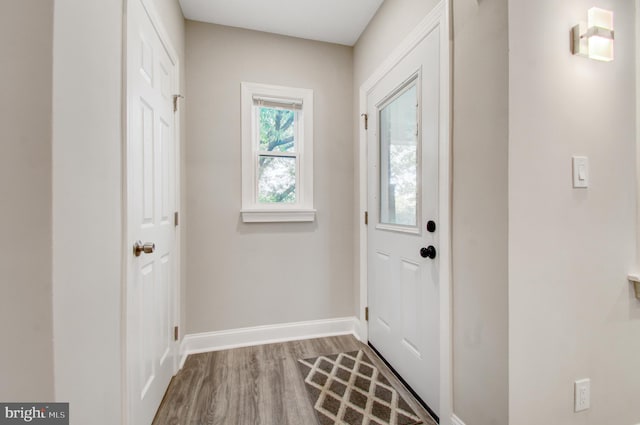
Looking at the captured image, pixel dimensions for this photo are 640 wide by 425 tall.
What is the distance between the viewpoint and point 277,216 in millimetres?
2357

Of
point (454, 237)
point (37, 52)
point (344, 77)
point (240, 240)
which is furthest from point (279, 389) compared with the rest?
Answer: point (344, 77)

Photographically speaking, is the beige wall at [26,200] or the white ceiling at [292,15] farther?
the white ceiling at [292,15]

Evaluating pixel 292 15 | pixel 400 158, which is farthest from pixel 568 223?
pixel 292 15

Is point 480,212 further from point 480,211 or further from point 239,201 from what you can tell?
point 239,201

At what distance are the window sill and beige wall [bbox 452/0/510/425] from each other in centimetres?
132

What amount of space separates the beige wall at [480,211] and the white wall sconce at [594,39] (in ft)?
1.19

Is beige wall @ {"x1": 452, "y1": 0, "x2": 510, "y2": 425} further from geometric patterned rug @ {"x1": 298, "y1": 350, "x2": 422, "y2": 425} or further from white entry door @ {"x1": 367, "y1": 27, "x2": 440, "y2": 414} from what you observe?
geometric patterned rug @ {"x1": 298, "y1": 350, "x2": 422, "y2": 425}

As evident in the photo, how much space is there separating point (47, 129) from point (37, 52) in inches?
7.2

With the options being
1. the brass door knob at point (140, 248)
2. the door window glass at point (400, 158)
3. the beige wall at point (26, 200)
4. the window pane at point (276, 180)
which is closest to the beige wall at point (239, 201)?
the window pane at point (276, 180)

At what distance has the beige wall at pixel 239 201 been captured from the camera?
221 cm

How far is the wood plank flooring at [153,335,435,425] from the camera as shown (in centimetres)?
151

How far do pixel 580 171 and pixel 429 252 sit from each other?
27.8 inches

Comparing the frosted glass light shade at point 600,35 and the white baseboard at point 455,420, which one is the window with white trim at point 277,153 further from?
the frosted glass light shade at point 600,35

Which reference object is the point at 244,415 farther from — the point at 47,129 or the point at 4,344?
the point at 47,129
